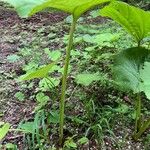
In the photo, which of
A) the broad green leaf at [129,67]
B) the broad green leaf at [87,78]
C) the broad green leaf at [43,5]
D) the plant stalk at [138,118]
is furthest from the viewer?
the broad green leaf at [87,78]

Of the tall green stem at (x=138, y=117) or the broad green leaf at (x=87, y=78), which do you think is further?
the broad green leaf at (x=87, y=78)

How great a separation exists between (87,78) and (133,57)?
542 mm

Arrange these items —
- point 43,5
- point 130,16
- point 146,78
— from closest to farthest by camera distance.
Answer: point 43,5, point 146,78, point 130,16

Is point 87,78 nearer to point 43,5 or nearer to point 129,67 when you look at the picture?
point 129,67

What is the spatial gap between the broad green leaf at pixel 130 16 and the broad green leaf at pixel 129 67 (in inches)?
6.3

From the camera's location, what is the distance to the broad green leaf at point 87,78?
2.79m

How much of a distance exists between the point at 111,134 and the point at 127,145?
13 centimetres

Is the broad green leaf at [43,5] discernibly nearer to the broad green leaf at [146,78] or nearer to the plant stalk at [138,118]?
the broad green leaf at [146,78]

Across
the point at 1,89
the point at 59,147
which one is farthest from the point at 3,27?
the point at 59,147

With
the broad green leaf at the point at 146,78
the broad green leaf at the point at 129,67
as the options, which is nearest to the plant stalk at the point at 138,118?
the broad green leaf at the point at 129,67

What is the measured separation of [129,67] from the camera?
2.36 metres

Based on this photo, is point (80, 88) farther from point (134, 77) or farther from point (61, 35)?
point (61, 35)

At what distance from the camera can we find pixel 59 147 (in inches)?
97.3

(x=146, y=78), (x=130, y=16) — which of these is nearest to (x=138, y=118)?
(x=146, y=78)
